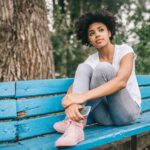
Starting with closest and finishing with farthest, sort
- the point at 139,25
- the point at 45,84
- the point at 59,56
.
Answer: the point at 45,84 → the point at 139,25 → the point at 59,56

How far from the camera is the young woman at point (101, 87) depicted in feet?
7.73

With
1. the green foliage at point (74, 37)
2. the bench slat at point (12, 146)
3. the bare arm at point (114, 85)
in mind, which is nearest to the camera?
the bench slat at point (12, 146)

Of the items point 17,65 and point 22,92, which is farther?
point 17,65

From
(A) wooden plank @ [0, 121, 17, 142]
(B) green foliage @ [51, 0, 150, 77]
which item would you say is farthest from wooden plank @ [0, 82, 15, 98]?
(B) green foliage @ [51, 0, 150, 77]

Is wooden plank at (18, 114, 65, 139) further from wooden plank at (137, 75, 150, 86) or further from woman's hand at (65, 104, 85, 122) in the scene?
wooden plank at (137, 75, 150, 86)

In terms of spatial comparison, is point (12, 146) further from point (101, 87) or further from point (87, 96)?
point (101, 87)

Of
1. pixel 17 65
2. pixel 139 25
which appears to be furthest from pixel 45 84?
pixel 139 25

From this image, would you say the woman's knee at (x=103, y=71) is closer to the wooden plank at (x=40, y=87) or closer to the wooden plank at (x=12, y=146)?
the wooden plank at (x=40, y=87)

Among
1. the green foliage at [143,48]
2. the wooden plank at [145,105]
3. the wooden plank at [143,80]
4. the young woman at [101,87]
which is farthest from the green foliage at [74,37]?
the young woman at [101,87]

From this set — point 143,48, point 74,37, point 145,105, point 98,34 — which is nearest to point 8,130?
point 98,34

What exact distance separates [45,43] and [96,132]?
150cm

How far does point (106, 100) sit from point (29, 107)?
65 centimetres

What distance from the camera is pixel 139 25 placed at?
25.2ft

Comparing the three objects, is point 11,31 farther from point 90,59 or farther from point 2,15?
point 90,59
